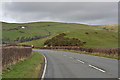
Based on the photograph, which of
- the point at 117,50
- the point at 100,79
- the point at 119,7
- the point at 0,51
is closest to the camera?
the point at 100,79

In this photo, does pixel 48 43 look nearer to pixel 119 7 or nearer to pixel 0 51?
pixel 119 7

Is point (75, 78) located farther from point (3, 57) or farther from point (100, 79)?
point (3, 57)

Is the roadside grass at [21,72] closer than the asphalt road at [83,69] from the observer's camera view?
Yes

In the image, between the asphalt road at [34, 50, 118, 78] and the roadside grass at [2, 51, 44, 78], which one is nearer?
the roadside grass at [2, 51, 44, 78]

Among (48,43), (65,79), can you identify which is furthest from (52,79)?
(48,43)

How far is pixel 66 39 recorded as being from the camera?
101 metres

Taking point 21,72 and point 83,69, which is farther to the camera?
point 83,69

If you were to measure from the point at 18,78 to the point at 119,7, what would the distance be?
34.7 meters

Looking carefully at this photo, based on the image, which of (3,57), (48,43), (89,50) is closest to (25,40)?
(48,43)

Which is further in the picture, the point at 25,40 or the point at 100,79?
the point at 25,40

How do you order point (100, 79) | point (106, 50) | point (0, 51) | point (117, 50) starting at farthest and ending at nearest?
point (106, 50) → point (117, 50) → point (0, 51) → point (100, 79)

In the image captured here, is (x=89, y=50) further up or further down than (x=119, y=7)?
further down

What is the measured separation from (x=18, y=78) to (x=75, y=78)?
3051 mm

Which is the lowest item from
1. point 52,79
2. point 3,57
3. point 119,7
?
point 52,79
